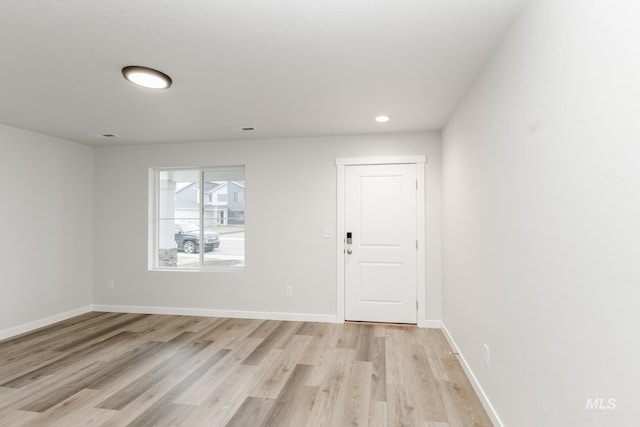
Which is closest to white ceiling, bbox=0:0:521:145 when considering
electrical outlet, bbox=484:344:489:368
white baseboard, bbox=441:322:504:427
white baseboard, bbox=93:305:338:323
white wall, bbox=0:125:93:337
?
white wall, bbox=0:125:93:337

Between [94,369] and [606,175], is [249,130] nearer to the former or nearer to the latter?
[94,369]

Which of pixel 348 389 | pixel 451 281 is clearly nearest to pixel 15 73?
pixel 348 389

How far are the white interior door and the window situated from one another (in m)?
1.51

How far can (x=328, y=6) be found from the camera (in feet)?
5.16

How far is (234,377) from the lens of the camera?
259 centimetres

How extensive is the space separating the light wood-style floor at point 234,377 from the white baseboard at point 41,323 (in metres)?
0.13

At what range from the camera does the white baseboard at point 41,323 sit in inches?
140

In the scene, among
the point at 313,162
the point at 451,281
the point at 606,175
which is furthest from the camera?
the point at 313,162

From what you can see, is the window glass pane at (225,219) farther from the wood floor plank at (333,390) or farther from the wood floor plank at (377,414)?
the wood floor plank at (377,414)

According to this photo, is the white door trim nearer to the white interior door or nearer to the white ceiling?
the white interior door

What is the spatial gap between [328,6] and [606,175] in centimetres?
136

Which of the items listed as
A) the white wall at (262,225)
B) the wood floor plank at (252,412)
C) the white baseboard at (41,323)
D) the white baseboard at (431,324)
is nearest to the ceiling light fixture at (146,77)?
the white wall at (262,225)

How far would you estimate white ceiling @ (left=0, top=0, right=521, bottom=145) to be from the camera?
5.31 ft

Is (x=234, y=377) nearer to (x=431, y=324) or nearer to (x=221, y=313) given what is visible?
(x=221, y=313)
